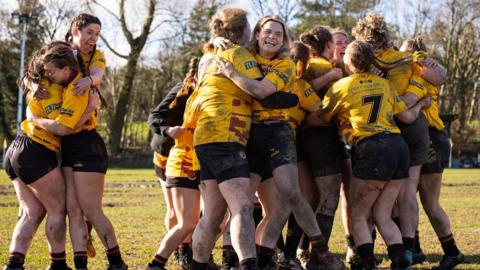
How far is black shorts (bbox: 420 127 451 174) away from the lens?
268 inches

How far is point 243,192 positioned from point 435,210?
8.39 ft

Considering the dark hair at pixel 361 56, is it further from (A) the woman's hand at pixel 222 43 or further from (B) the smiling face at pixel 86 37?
(B) the smiling face at pixel 86 37

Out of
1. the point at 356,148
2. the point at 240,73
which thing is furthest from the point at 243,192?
the point at 356,148

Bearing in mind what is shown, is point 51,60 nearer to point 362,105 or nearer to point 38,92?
point 38,92

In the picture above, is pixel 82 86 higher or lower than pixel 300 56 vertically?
lower

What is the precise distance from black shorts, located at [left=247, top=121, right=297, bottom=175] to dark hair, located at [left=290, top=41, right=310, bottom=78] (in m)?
0.85

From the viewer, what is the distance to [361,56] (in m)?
6.12

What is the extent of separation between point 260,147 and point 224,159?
0.44 m

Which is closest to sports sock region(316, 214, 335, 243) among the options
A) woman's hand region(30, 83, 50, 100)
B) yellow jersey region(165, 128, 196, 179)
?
yellow jersey region(165, 128, 196, 179)

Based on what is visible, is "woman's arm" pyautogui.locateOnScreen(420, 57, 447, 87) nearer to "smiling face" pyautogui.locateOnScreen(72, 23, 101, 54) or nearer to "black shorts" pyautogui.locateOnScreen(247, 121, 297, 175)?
"black shorts" pyautogui.locateOnScreen(247, 121, 297, 175)

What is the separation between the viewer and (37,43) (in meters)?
43.2

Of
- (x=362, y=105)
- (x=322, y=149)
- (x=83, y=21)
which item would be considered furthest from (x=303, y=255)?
(x=83, y=21)

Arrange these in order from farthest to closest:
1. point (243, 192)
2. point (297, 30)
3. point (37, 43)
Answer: point (297, 30), point (37, 43), point (243, 192)

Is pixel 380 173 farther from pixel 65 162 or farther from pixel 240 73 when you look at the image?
pixel 65 162
